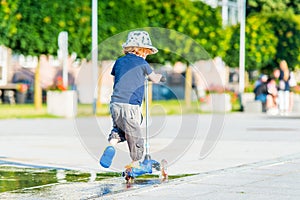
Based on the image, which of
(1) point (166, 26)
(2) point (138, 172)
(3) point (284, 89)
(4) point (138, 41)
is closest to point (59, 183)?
(2) point (138, 172)

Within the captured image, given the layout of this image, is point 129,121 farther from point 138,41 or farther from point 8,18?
point 8,18

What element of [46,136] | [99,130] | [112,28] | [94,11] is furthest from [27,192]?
[112,28]

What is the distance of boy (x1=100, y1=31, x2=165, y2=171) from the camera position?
10.6 m

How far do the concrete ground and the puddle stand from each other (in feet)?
0.85

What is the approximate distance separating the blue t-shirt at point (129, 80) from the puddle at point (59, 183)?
975 millimetres

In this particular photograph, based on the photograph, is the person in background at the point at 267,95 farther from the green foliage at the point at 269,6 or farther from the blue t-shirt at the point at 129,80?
the green foliage at the point at 269,6

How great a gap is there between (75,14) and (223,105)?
6438 millimetres

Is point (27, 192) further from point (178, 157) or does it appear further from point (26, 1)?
point (26, 1)

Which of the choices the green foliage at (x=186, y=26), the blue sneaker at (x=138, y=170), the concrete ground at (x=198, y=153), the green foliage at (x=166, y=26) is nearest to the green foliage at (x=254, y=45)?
the green foliage at (x=186, y=26)

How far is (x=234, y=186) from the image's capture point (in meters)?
10.6

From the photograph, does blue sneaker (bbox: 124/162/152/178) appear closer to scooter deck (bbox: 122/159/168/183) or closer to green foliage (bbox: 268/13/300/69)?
scooter deck (bbox: 122/159/168/183)

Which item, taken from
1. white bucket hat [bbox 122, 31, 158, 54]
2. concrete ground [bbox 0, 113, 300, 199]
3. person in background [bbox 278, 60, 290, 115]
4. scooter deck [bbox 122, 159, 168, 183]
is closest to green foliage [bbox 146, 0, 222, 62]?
person in background [bbox 278, 60, 290, 115]

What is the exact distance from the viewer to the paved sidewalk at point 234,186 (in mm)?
9734

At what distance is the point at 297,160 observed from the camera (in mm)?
13844
